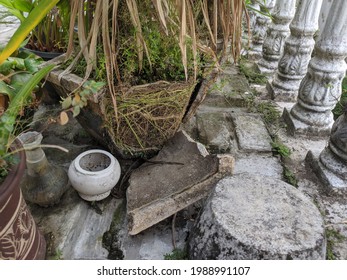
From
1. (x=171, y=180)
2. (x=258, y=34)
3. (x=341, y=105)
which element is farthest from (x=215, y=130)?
(x=258, y=34)

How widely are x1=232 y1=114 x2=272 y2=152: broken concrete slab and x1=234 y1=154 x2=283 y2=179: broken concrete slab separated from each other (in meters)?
0.06

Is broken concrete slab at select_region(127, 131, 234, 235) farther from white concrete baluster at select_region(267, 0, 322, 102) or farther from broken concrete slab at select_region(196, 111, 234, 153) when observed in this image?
white concrete baluster at select_region(267, 0, 322, 102)

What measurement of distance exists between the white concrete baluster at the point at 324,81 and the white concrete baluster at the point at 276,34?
2.94ft

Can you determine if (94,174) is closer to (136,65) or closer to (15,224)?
(15,224)

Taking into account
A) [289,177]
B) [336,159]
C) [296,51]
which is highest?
[296,51]

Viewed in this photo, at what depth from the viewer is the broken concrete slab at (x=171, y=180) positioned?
4.47 ft

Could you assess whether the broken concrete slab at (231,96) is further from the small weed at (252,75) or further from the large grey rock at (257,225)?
the large grey rock at (257,225)

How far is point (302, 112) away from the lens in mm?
2078

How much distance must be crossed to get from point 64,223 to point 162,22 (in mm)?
973

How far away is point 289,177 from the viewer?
5.74 ft

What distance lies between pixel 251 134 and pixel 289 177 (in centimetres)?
44

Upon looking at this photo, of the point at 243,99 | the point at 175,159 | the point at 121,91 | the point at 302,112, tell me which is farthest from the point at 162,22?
the point at 243,99

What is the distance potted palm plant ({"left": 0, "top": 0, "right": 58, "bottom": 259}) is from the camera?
39.0 inches

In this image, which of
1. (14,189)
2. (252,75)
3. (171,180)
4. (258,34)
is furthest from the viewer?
(258,34)
